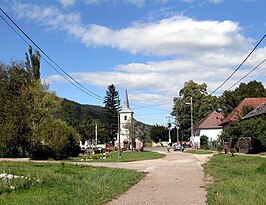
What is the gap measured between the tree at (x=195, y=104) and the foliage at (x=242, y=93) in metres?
11.5

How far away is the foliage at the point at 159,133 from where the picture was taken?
13675cm

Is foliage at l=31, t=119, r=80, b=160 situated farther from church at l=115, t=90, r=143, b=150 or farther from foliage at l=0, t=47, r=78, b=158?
church at l=115, t=90, r=143, b=150

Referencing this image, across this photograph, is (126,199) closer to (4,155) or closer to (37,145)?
(37,145)

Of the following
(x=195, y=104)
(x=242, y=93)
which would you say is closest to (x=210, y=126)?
(x=242, y=93)

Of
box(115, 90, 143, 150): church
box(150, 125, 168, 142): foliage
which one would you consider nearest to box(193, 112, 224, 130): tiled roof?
box(115, 90, 143, 150): church

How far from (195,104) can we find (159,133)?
42724mm

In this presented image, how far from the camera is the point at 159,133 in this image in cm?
13700

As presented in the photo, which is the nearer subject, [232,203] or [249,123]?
[232,203]

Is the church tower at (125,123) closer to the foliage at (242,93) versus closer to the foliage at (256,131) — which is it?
the foliage at (242,93)

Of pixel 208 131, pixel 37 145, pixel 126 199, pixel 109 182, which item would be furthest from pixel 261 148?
pixel 208 131

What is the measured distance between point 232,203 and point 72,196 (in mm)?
5148

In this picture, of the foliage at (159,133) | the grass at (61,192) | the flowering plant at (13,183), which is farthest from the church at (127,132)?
the flowering plant at (13,183)

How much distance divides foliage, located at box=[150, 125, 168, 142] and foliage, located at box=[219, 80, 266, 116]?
54.2 m

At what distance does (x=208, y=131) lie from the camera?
86.6 metres
